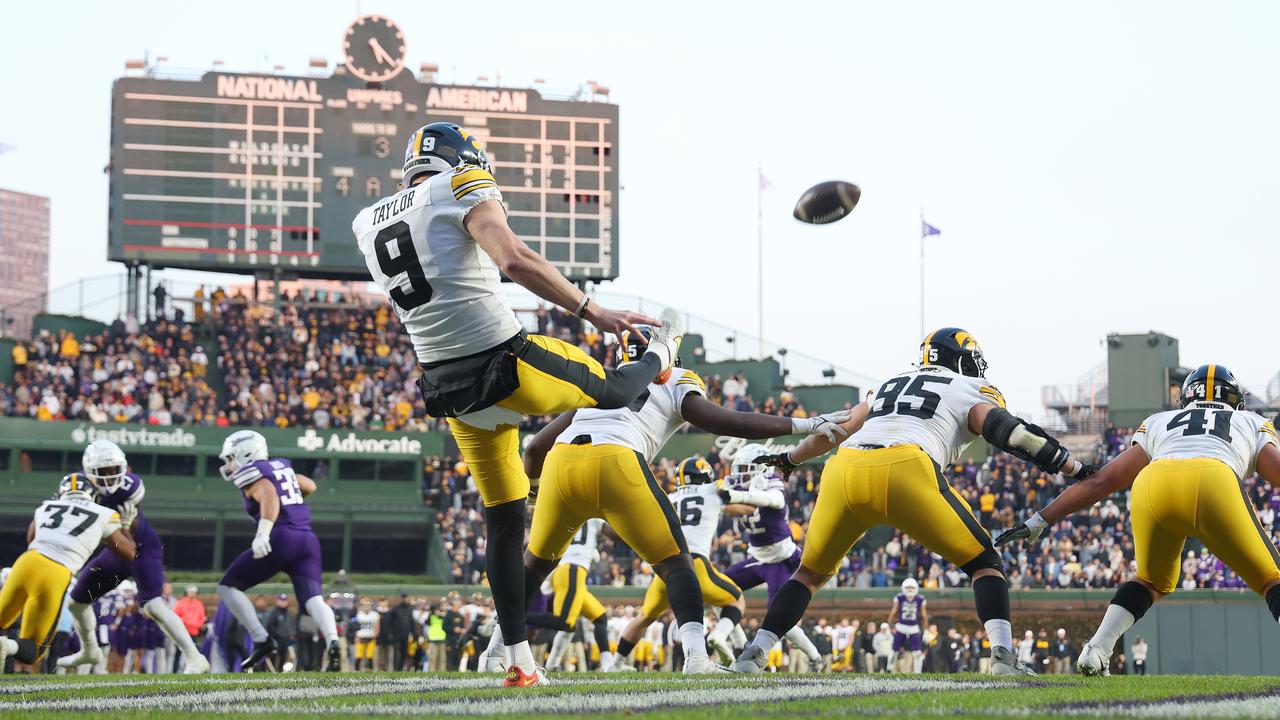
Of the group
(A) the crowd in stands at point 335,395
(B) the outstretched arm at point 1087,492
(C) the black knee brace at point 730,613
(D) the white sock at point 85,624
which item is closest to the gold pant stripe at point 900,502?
(B) the outstretched arm at point 1087,492

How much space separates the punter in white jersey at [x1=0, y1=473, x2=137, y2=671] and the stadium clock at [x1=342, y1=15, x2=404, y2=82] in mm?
29308

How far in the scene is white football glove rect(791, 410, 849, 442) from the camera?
7617mm

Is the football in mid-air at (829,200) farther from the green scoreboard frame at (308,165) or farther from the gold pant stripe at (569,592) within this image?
the green scoreboard frame at (308,165)

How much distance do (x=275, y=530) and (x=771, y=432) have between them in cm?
531

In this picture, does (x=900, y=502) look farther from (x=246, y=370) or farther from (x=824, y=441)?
(x=246, y=370)

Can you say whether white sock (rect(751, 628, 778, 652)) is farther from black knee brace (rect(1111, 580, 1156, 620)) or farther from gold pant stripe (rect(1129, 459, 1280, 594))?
gold pant stripe (rect(1129, 459, 1280, 594))

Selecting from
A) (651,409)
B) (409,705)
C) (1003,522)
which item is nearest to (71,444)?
(1003,522)

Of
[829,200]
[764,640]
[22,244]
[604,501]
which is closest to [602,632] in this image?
[829,200]

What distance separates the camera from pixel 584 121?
3956 centimetres

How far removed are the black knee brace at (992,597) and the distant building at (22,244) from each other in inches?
7370

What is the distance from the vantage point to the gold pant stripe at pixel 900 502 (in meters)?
7.76

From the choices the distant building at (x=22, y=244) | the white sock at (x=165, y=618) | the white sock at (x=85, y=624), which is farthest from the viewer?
the distant building at (x=22, y=244)

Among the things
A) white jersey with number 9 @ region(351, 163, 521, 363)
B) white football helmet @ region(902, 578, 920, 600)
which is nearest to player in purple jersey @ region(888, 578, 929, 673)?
white football helmet @ region(902, 578, 920, 600)

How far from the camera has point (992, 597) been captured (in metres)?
7.91
